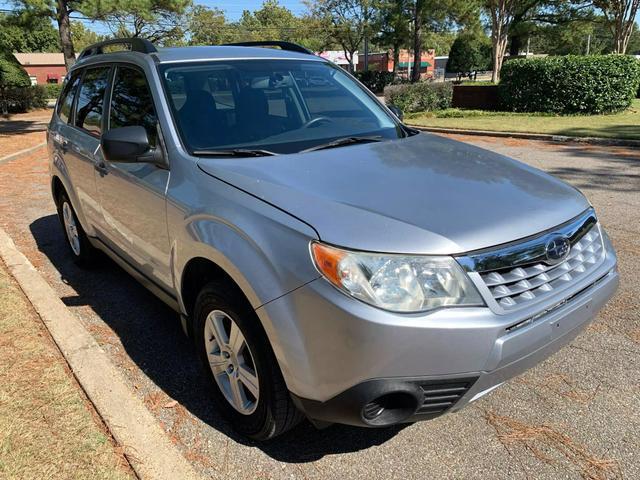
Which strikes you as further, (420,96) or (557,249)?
(420,96)

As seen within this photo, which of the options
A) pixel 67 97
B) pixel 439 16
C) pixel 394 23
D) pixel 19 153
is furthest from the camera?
pixel 394 23

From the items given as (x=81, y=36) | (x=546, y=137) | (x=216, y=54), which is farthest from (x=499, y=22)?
(x=81, y=36)

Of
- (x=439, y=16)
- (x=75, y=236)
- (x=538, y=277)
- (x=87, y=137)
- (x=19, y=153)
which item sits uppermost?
(x=439, y=16)

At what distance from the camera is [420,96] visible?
19875mm

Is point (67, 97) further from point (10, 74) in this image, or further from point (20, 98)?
Result: point (20, 98)

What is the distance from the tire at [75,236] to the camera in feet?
15.3

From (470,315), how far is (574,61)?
1711 cm

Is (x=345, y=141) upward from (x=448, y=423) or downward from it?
upward

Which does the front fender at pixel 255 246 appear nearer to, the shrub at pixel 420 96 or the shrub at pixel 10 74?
the shrub at pixel 420 96

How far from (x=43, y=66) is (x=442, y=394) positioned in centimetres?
8284

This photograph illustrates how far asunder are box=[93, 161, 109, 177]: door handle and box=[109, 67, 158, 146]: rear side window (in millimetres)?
268

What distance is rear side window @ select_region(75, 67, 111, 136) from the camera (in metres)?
3.88

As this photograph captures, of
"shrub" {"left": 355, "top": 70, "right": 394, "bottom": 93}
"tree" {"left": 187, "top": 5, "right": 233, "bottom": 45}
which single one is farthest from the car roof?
"tree" {"left": 187, "top": 5, "right": 233, "bottom": 45}

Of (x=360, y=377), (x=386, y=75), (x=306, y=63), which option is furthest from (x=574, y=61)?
(x=386, y=75)
